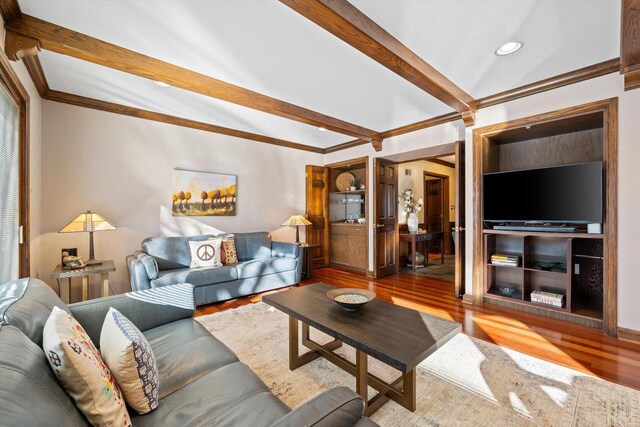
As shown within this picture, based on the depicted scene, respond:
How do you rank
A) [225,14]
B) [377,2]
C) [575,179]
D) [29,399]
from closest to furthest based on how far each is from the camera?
[29,399] < [377,2] < [225,14] < [575,179]

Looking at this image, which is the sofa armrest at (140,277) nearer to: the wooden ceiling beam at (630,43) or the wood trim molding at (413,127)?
the wood trim molding at (413,127)

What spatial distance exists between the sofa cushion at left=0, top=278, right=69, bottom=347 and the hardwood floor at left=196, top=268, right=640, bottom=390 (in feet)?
6.57

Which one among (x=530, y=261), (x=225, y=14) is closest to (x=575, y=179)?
(x=530, y=261)

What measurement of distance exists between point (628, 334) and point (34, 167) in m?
→ 5.89

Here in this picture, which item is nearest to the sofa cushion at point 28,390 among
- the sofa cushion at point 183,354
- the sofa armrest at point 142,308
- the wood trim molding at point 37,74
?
the sofa cushion at point 183,354

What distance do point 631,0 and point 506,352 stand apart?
2557 millimetres

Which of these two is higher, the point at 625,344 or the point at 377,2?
the point at 377,2

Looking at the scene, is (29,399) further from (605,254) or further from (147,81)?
(605,254)

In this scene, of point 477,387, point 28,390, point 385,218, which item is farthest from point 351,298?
point 385,218

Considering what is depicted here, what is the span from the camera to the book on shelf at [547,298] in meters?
3.04

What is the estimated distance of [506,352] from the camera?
2.33m

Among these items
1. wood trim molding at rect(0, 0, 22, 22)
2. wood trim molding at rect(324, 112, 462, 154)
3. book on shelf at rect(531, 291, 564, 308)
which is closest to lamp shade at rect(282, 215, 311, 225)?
wood trim molding at rect(324, 112, 462, 154)

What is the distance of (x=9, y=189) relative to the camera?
2.17m

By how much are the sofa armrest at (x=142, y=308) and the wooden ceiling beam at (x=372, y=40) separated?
2069 mm
